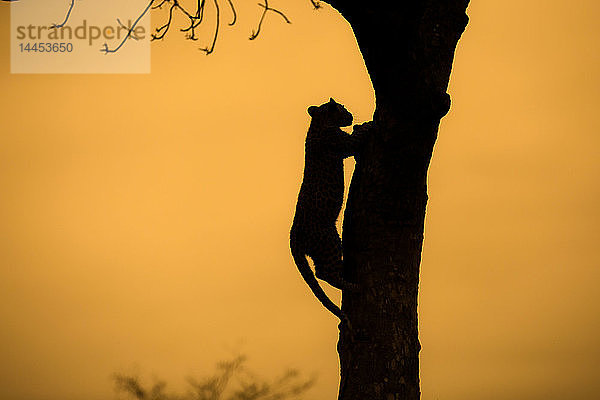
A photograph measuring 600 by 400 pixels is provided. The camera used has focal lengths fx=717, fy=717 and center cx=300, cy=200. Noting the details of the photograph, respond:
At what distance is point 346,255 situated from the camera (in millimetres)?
1638

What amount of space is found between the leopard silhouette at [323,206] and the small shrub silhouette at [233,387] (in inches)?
56.0

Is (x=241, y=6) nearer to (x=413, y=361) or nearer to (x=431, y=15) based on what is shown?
(x=431, y=15)

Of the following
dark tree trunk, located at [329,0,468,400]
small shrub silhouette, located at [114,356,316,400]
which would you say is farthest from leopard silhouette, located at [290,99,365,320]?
small shrub silhouette, located at [114,356,316,400]

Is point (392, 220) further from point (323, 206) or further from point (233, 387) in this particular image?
point (233, 387)

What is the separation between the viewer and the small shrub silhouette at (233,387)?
117 inches

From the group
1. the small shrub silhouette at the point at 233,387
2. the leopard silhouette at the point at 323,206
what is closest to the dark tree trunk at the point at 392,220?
the leopard silhouette at the point at 323,206

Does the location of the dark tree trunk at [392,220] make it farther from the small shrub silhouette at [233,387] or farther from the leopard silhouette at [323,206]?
the small shrub silhouette at [233,387]

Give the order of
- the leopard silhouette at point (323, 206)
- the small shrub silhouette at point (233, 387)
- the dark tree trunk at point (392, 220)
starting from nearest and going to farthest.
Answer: the dark tree trunk at point (392, 220), the leopard silhouette at point (323, 206), the small shrub silhouette at point (233, 387)

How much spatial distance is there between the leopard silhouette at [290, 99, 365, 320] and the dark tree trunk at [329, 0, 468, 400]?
0.03 metres

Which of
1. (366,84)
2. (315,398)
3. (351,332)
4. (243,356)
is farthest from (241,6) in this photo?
(351,332)

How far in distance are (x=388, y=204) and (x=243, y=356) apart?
1.64m

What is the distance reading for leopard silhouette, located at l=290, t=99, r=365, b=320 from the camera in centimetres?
160

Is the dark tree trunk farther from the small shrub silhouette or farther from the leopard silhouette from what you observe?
the small shrub silhouette

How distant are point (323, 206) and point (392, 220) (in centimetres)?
16
